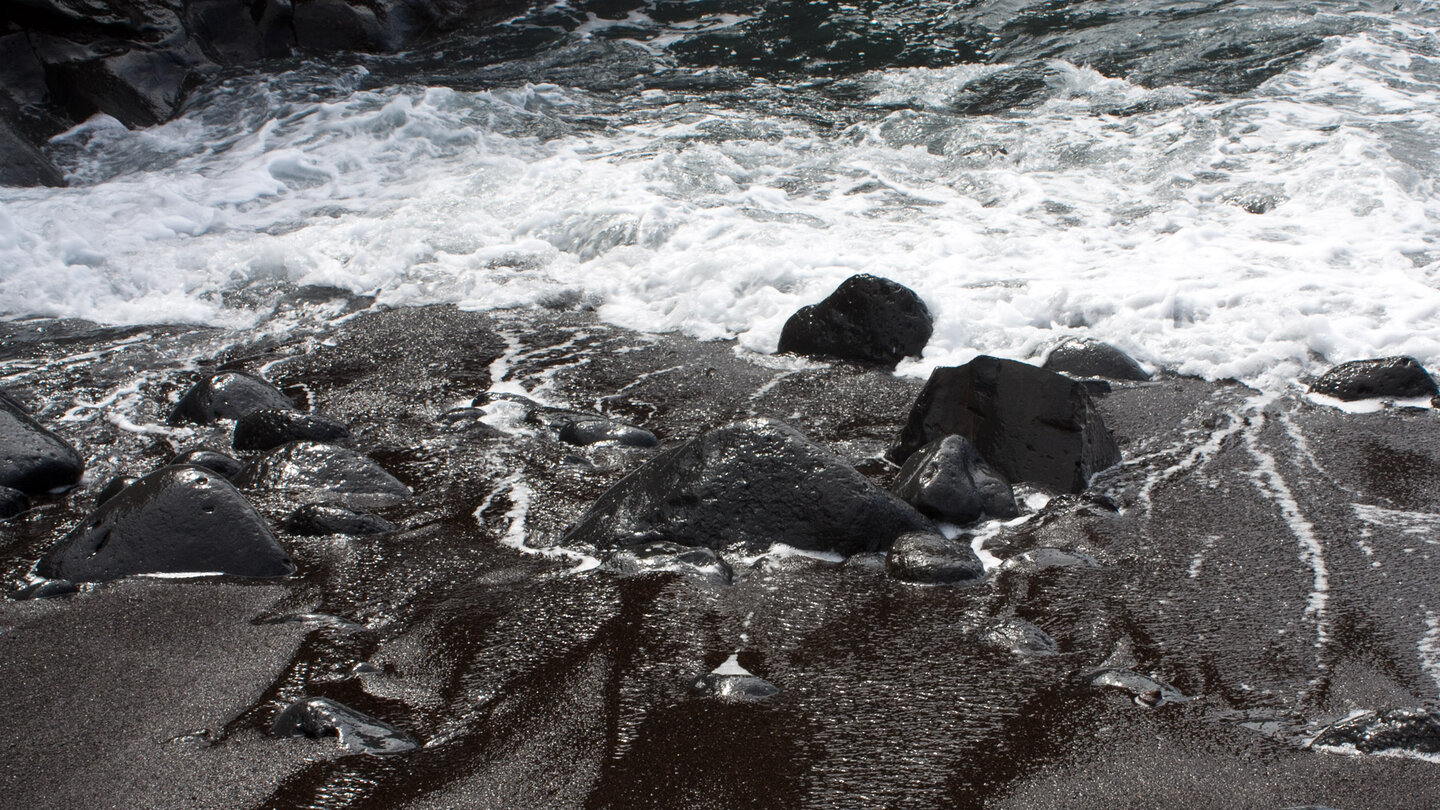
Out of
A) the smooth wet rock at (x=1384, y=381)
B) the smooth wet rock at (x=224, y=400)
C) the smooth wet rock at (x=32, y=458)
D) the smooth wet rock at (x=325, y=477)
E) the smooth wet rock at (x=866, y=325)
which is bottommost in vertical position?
the smooth wet rock at (x=1384, y=381)

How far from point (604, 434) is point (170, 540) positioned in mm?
1658

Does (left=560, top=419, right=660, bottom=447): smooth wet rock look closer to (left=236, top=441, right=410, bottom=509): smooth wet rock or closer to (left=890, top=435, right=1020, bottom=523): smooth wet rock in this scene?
(left=236, top=441, right=410, bottom=509): smooth wet rock

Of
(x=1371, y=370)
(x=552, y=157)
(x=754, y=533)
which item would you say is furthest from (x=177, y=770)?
(x=552, y=157)

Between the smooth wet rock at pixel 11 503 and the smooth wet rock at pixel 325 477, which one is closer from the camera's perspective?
the smooth wet rock at pixel 11 503

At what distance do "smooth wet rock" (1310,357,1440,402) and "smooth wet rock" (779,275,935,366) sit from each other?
186 centimetres

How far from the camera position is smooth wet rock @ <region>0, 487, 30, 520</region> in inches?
148

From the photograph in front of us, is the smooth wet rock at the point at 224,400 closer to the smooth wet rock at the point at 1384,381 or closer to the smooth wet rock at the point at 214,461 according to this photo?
the smooth wet rock at the point at 214,461

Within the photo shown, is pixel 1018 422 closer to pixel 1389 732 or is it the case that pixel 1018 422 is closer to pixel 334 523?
pixel 1389 732

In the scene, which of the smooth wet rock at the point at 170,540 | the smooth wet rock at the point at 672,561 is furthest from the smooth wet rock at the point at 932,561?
the smooth wet rock at the point at 170,540

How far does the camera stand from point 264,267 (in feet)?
22.1

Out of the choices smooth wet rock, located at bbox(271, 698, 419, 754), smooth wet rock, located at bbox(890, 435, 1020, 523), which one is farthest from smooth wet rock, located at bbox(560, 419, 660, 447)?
smooth wet rock, located at bbox(271, 698, 419, 754)

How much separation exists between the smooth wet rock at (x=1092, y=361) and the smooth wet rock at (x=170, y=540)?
3.55 m

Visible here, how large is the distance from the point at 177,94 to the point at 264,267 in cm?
589

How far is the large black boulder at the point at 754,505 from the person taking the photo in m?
3.44
